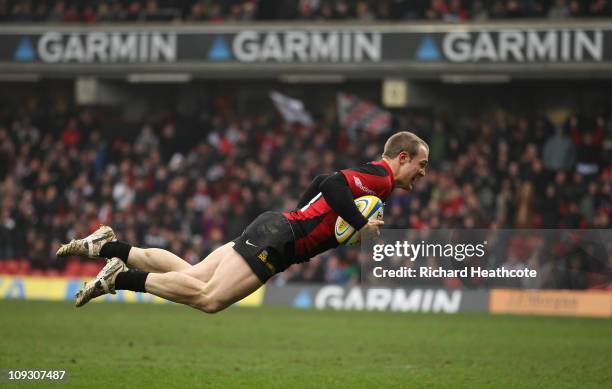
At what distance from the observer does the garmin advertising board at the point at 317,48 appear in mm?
25359

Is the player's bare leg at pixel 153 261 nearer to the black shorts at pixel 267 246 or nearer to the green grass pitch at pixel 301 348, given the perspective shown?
the black shorts at pixel 267 246

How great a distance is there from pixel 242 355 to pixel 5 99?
20.9 metres

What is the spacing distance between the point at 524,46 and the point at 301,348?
12794mm

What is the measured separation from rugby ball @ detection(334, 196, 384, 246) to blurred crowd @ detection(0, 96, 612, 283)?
1340 cm

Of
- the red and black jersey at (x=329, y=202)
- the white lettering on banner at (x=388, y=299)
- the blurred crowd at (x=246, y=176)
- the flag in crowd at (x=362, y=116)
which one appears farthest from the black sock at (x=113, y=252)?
the flag in crowd at (x=362, y=116)

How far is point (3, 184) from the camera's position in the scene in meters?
29.1

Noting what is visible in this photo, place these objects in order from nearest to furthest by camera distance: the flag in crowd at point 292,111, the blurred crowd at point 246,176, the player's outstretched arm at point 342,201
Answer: the player's outstretched arm at point 342,201 < the blurred crowd at point 246,176 < the flag in crowd at point 292,111

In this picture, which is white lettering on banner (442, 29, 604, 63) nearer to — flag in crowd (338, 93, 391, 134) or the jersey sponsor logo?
flag in crowd (338, 93, 391, 134)

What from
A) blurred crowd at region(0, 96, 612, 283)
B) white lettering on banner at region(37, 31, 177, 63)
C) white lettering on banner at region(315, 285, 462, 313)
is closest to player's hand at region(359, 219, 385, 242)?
white lettering on banner at region(315, 285, 462, 313)

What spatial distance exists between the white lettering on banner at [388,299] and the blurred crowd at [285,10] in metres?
7.12

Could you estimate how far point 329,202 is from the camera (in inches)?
378

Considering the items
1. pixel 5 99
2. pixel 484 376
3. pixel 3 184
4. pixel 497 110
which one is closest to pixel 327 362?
pixel 484 376

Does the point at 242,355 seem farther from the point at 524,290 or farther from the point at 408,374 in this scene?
the point at 524,290

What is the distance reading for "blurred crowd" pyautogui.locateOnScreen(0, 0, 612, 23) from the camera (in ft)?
84.5
